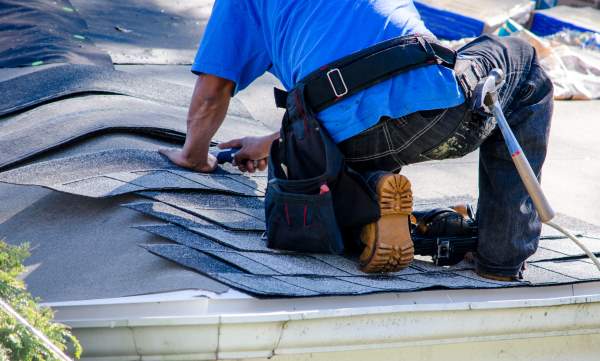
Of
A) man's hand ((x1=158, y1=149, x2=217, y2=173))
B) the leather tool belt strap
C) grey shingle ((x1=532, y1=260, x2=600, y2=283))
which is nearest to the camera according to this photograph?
the leather tool belt strap

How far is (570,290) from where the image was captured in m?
A: 2.80

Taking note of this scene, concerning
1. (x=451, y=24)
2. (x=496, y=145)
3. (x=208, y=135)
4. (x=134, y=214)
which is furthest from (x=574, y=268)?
(x=451, y=24)

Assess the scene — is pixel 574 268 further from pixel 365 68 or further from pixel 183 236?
pixel 183 236

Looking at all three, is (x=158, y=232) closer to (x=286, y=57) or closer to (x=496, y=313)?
(x=286, y=57)

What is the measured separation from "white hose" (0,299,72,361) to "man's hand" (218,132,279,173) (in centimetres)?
148

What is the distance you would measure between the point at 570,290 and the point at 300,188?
0.99 metres

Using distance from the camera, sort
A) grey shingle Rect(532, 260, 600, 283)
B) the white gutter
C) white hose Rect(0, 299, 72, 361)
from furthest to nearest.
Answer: grey shingle Rect(532, 260, 600, 283), the white gutter, white hose Rect(0, 299, 72, 361)

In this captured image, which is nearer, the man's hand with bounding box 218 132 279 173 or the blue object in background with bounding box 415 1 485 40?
the man's hand with bounding box 218 132 279 173

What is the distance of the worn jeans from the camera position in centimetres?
262

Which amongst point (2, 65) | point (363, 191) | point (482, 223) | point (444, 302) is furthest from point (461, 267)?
point (2, 65)

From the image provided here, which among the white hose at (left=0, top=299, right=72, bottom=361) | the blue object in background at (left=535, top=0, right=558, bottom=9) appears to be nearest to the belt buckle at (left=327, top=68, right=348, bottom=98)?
the white hose at (left=0, top=299, right=72, bottom=361)

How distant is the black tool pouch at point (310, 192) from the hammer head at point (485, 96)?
16.2 inches

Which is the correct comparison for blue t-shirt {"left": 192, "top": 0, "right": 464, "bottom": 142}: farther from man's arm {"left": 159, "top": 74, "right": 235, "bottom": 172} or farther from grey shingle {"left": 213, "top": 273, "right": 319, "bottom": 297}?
grey shingle {"left": 213, "top": 273, "right": 319, "bottom": 297}

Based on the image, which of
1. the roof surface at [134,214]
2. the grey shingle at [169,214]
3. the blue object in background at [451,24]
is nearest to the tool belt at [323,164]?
the roof surface at [134,214]
